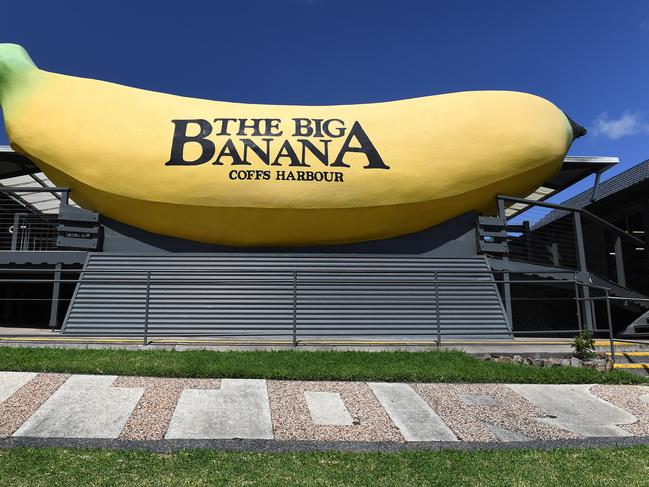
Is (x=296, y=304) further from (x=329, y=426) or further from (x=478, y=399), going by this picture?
(x=329, y=426)

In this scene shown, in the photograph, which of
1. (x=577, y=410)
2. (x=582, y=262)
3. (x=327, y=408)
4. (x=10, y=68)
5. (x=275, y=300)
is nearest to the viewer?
(x=327, y=408)

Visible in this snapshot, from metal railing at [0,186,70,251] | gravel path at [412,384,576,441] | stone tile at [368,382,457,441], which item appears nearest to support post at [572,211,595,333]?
gravel path at [412,384,576,441]

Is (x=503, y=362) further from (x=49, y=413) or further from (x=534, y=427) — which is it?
(x=49, y=413)

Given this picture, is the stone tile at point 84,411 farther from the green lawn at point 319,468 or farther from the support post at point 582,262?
the support post at point 582,262

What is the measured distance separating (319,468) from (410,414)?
1.53 meters

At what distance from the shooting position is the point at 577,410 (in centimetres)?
545

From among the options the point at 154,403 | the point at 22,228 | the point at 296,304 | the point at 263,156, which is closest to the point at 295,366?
the point at 154,403

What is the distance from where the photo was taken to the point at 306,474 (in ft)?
12.3

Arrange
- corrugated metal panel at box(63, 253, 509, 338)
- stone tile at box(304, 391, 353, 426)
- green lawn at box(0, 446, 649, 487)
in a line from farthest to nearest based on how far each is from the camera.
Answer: corrugated metal panel at box(63, 253, 509, 338)
stone tile at box(304, 391, 353, 426)
green lawn at box(0, 446, 649, 487)

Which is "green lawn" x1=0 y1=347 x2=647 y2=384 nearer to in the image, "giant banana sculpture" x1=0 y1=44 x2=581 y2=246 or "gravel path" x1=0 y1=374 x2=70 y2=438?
"gravel path" x1=0 y1=374 x2=70 y2=438

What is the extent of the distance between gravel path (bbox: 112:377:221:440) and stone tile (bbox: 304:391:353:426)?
3.59 feet

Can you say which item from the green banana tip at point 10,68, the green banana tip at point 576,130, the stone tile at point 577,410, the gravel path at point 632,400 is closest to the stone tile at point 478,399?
the stone tile at point 577,410

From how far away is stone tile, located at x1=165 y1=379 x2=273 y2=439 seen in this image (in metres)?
4.47

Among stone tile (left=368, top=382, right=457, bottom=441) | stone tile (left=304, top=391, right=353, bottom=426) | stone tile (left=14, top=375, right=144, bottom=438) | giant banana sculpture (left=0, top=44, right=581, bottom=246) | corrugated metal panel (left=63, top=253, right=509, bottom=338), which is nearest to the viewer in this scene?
stone tile (left=14, top=375, right=144, bottom=438)
